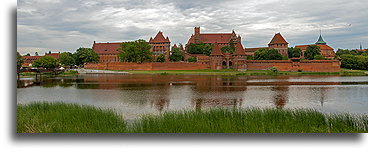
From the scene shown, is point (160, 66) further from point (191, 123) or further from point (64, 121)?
point (191, 123)

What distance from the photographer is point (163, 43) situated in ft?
232

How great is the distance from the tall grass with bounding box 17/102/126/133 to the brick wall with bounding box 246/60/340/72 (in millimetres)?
44626

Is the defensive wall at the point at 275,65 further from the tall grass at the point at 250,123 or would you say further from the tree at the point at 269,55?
the tall grass at the point at 250,123

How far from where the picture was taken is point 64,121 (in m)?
7.15

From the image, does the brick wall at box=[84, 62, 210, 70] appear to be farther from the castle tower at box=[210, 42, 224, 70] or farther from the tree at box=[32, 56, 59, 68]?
the tree at box=[32, 56, 59, 68]

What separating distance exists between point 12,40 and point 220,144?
4.88 m

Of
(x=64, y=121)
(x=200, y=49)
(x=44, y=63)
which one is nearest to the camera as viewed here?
(x=64, y=121)

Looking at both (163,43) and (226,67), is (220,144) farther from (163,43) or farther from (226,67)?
(163,43)

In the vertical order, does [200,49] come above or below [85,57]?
above

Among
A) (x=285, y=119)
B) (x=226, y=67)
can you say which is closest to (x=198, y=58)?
(x=226, y=67)

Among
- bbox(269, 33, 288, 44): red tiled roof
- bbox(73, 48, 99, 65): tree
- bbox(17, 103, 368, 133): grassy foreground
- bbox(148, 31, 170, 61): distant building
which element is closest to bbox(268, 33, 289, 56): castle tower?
bbox(269, 33, 288, 44): red tiled roof

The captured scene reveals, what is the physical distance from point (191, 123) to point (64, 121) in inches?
124

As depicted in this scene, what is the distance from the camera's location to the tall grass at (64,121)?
638cm

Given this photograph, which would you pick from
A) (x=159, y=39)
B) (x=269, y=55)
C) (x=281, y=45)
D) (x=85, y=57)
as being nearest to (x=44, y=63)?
(x=85, y=57)
